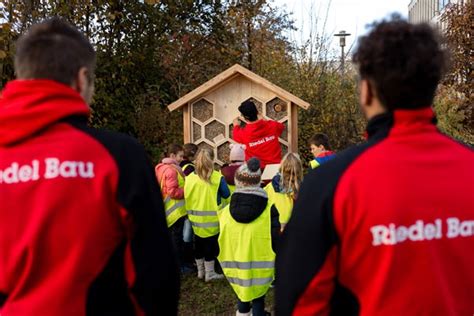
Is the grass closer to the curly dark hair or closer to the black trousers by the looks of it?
the black trousers

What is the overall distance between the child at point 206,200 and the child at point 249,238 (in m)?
1.69

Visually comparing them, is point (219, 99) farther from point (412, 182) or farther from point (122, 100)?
point (412, 182)

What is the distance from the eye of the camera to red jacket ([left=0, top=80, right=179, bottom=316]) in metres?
1.99

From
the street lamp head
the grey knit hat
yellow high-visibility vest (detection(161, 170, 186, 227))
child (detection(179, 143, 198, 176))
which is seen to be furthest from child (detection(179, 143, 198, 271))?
the street lamp head

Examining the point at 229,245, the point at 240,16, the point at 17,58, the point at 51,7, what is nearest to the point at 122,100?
the point at 51,7

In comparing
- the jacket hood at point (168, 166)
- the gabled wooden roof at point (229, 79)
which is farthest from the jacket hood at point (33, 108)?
the gabled wooden roof at point (229, 79)

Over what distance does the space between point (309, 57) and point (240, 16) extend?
2.75 metres

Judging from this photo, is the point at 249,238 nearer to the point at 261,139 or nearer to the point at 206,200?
the point at 206,200

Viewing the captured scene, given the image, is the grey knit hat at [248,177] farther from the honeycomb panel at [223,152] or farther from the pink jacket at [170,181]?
the honeycomb panel at [223,152]

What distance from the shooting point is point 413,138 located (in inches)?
75.4

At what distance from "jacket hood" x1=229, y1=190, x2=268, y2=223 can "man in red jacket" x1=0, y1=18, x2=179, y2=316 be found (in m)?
3.05

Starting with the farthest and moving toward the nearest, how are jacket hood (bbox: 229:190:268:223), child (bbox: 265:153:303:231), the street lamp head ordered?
the street lamp head → child (bbox: 265:153:303:231) → jacket hood (bbox: 229:190:268:223)

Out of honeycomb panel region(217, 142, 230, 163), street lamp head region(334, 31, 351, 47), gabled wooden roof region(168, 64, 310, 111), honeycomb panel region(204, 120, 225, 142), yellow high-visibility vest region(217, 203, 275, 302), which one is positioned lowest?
yellow high-visibility vest region(217, 203, 275, 302)

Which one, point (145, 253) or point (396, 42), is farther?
point (145, 253)
